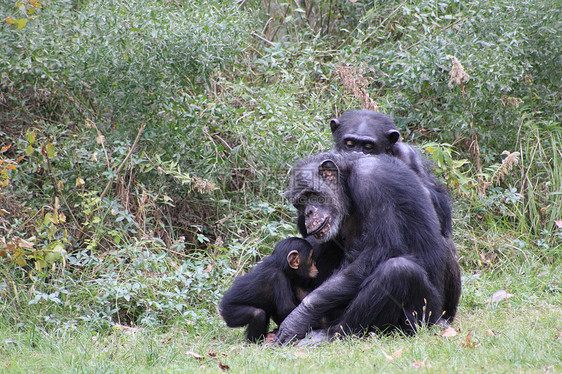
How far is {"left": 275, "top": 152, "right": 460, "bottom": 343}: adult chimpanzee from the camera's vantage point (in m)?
4.84

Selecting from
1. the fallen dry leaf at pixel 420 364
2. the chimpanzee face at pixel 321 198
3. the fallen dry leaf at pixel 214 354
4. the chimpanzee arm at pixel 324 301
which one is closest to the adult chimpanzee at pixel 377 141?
the chimpanzee face at pixel 321 198

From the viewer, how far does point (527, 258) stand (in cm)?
704

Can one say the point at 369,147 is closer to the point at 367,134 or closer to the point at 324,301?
the point at 367,134

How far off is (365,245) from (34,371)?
2.41 meters

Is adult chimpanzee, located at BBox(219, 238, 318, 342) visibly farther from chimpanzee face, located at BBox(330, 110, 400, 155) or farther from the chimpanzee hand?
chimpanzee face, located at BBox(330, 110, 400, 155)

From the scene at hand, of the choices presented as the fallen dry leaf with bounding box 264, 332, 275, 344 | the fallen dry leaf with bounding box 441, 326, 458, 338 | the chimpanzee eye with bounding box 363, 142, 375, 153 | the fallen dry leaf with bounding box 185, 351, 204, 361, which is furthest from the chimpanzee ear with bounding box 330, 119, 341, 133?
the fallen dry leaf with bounding box 185, 351, 204, 361

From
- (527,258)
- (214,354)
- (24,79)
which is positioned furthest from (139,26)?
(527,258)

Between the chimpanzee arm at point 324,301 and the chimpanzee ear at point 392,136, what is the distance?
143 centimetres

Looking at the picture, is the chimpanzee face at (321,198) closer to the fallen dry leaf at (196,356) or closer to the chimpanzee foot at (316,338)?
the chimpanzee foot at (316,338)

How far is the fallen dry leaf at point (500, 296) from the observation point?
6035 millimetres

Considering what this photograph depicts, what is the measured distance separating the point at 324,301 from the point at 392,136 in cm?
176

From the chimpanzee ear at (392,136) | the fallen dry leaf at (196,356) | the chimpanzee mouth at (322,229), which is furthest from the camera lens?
the chimpanzee ear at (392,136)

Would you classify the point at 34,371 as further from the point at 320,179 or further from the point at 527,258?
the point at 527,258

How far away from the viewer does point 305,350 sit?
4.64 metres
